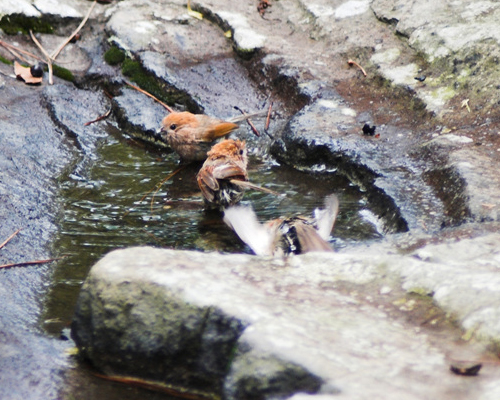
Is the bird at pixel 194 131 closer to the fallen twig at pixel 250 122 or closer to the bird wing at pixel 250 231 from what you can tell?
the fallen twig at pixel 250 122

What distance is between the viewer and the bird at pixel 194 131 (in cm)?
630

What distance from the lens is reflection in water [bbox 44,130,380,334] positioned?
4367 millimetres

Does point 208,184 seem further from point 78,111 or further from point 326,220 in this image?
point 78,111

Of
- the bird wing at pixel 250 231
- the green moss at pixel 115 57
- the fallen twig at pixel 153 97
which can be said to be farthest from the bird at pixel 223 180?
the green moss at pixel 115 57

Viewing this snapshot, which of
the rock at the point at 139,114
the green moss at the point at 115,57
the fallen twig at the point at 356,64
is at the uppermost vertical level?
the fallen twig at the point at 356,64

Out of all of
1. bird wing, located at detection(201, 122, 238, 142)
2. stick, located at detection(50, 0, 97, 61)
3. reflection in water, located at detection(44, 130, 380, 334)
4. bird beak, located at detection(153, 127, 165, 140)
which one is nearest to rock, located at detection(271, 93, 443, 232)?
reflection in water, located at detection(44, 130, 380, 334)

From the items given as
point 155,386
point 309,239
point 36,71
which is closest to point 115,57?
point 36,71

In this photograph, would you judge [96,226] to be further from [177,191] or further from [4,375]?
[4,375]

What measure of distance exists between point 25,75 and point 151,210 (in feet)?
9.62

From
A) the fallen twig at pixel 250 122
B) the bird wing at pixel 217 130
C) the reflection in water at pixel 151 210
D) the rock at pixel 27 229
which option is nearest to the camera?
the rock at pixel 27 229

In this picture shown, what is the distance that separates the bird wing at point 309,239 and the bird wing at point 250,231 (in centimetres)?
21

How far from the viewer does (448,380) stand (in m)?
2.21

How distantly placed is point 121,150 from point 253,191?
5.18 feet

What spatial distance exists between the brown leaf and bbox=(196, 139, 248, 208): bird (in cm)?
258
